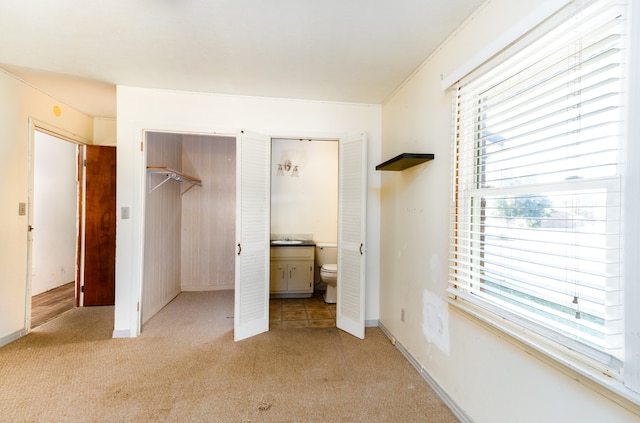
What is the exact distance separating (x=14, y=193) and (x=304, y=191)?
10.1 ft

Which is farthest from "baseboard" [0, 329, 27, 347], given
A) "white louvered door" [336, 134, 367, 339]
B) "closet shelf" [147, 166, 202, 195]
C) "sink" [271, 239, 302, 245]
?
"white louvered door" [336, 134, 367, 339]

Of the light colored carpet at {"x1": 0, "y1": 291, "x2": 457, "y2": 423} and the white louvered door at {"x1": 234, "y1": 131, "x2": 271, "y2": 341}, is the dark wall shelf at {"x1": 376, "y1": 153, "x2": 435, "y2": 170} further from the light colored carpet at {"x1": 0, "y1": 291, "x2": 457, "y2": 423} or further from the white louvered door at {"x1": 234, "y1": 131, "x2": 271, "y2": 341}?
the light colored carpet at {"x1": 0, "y1": 291, "x2": 457, "y2": 423}

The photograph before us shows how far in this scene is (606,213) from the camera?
39.0 inches

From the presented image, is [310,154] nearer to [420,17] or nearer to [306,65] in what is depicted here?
[306,65]

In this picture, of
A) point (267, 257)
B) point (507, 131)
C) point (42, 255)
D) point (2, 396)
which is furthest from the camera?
point (42, 255)

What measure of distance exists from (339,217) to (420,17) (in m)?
1.82

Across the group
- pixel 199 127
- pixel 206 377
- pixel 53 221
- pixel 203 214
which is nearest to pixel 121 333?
pixel 206 377

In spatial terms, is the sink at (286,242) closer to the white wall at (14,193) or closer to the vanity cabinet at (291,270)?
the vanity cabinet at (291,270)

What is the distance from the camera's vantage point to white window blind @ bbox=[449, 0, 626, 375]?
98cm

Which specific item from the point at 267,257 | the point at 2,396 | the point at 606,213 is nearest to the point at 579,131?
the point at 606,213

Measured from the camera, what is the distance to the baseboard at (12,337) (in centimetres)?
245

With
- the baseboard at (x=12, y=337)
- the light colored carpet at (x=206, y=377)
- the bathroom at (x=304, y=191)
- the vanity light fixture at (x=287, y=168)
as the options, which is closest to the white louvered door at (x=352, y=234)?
the light colored carpet at (x=206, y=377)

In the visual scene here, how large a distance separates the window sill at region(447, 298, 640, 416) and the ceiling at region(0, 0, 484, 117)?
5.55 ft

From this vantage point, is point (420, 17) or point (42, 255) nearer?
point (420, 17)
